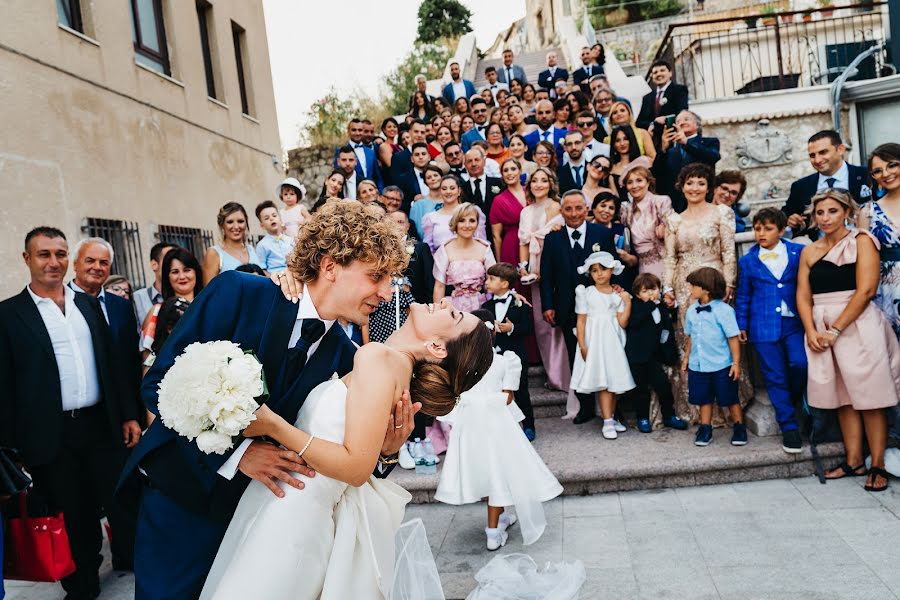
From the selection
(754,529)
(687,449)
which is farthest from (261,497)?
(687,449)

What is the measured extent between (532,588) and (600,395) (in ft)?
9.57

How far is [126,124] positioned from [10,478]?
7.33 m

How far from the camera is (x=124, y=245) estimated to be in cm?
927

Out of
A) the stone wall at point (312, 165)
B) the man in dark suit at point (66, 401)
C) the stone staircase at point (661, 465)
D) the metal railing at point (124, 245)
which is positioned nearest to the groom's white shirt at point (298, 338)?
the man in dark suit at point (66, 401)

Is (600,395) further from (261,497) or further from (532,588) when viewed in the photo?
(261,497)

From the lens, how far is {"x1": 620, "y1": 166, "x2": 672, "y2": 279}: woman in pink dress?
6668mm

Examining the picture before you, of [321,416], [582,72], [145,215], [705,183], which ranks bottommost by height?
[321,416]

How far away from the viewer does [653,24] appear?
80.2 ft

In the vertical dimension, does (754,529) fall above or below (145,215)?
below

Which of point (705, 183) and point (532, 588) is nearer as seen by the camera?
point (532, 588)

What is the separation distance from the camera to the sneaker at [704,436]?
5.73 metres

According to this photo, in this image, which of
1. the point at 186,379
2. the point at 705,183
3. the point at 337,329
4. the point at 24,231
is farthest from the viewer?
the point at 24,231

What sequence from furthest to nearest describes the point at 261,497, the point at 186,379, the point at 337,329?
1. the point at 337,329
2. the point at 261,497
3. the point at 186,379

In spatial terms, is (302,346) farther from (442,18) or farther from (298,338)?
(442,18)
